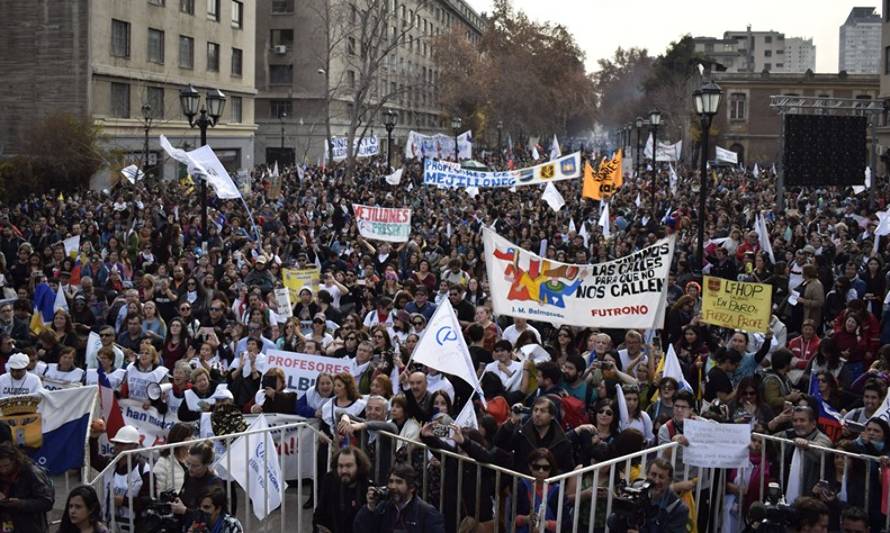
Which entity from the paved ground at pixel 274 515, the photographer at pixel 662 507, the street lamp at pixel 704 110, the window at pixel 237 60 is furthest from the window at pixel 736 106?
the photographer at pixel 662 507

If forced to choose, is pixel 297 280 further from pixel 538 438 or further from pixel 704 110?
pixel 538 438

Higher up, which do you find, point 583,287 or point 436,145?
point 436,145

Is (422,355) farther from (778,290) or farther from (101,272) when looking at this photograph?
(101,272)

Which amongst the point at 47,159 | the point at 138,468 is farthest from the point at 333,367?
the point at 47,159

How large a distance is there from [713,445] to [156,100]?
41499 mm

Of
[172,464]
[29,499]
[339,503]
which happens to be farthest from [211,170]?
[29,499]

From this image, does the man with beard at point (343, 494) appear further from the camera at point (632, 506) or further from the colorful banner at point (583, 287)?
the colorful banner at point (583, 287)

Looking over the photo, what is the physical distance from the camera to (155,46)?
4600cm

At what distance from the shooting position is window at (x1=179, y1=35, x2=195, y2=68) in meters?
48.5

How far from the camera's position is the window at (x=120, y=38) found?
42.8 m

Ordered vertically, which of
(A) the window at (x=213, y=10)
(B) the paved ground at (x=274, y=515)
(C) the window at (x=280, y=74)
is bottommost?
(B) the paved ground at (x=274, y=515)

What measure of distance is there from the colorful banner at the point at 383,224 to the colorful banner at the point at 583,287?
7.34 meters

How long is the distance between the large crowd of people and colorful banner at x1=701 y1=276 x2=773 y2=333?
0.23 meters

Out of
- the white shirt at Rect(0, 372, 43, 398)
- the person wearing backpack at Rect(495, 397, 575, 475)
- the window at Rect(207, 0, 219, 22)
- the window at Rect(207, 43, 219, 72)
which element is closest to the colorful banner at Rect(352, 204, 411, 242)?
the white shirt at Rect(0, 372, 43, 398)
